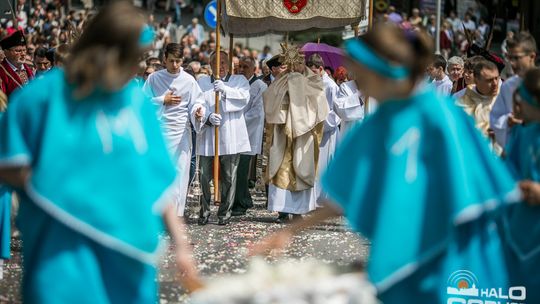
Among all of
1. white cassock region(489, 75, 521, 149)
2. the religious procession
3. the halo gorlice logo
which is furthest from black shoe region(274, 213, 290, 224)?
the religious procession

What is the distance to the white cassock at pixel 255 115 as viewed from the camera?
523 inches

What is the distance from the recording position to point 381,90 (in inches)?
177

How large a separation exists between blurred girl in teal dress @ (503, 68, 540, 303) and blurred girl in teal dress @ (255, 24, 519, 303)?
73 cm

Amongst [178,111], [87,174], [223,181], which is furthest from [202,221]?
[87,174]

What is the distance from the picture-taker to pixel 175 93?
38.1 ft

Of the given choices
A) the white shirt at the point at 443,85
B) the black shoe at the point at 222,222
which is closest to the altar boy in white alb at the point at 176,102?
the black shoe at the point at 222,222

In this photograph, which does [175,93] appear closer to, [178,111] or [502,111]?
[178,111]

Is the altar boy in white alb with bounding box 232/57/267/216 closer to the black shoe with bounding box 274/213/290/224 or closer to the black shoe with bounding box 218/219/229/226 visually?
the black shoe with bounding box 274/213/290/224

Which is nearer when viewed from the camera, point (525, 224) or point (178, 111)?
point (525, 224)

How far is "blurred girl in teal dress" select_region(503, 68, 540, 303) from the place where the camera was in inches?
210

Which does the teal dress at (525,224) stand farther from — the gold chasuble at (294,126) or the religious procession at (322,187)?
the gold chasuble at (294,126)

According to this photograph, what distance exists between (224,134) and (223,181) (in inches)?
21.5

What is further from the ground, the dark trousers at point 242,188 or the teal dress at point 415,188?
the teal dress at point 415,188

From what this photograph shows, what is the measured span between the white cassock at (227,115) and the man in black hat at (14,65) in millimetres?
2015
